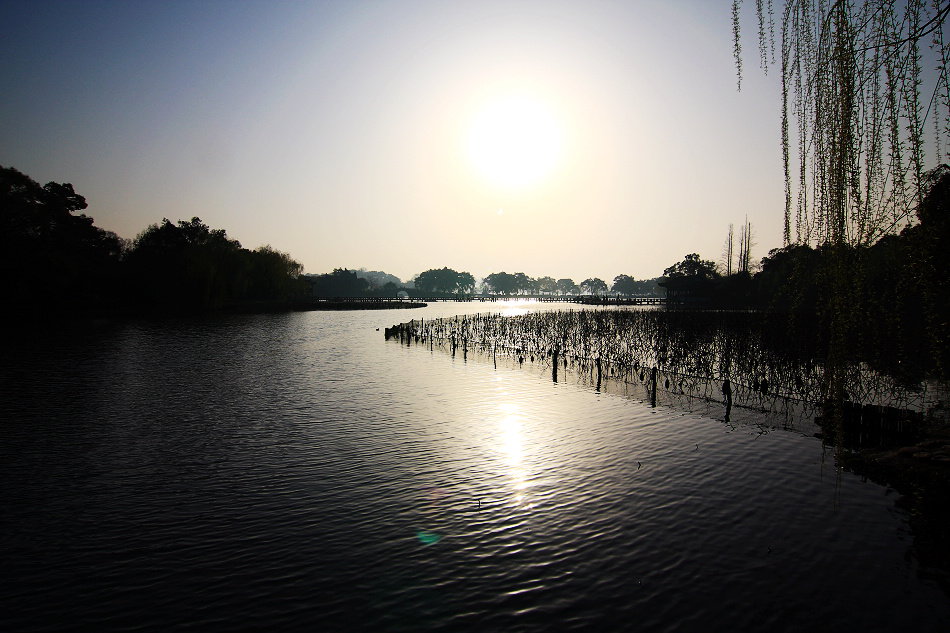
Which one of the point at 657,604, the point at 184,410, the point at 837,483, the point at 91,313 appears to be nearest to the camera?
the point at 657,604

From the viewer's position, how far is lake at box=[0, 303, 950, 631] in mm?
5520

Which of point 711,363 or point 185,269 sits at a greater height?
point 185,269

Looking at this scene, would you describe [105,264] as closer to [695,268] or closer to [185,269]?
[185,269]

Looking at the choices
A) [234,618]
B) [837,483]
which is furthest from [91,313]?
[837,483]

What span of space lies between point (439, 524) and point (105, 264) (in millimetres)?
74249

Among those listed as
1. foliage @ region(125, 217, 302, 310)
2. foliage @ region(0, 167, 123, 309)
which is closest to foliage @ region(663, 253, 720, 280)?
foliage @ region(125, 217, 302, 310)

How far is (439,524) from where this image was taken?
759 centimetres

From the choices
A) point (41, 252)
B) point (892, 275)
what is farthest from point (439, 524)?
point (41, 252)

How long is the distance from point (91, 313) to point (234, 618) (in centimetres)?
6898

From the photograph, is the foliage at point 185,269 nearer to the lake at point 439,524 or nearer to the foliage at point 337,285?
the foliage at point 337,285

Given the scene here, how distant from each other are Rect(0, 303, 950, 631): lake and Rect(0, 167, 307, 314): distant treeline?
1645 inches

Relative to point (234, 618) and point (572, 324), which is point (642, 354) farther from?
point (234, 618)

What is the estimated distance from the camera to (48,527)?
7.31 m

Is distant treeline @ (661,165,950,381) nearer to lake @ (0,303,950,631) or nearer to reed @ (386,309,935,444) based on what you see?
reed @ (386,309,935,444)
